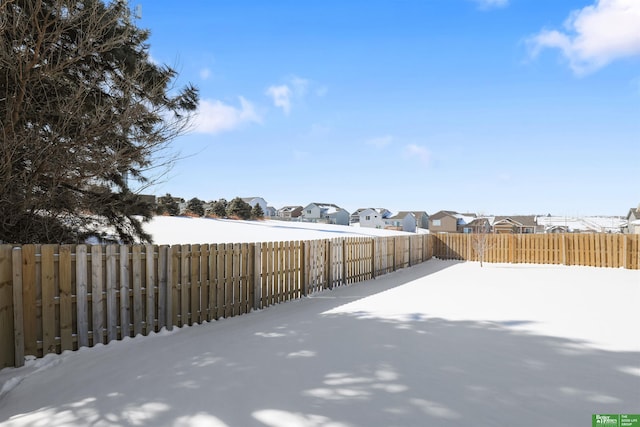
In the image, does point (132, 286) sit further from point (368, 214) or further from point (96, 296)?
point (368, 214)

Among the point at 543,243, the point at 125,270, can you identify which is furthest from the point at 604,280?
the point at 125,270

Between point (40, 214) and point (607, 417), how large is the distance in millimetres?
8283

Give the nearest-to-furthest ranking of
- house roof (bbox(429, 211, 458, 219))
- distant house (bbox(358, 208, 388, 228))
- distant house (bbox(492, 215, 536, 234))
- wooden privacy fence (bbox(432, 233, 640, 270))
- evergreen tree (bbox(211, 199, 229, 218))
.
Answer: wooden privacy fence (bbox(432, 233, 640, 270))
evergreen tree (bbox(211, 199, 229, 218))
distant house (bbox(492, 215, 536, 234))
house roof (bbox(429, 211, 458, 219))
distant house (bbox(358, 208, 388, 228))

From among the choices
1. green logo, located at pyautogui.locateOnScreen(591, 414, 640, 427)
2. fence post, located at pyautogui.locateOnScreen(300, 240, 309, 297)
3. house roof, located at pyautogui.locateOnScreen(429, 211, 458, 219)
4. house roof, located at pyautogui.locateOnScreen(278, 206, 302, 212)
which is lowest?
green logo, located at pyautogui.locateOnScreen(591, 414, 640, 427)

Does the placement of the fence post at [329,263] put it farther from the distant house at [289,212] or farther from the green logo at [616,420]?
the distant house at [289,212]

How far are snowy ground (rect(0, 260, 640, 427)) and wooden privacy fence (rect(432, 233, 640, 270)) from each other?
35.9 ft

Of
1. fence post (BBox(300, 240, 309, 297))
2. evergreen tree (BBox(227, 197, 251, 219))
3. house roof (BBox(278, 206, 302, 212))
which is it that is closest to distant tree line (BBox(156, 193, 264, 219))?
evergreen tree (BBox(227, 197, 251, 219))

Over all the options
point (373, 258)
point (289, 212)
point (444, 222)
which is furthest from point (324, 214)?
point (373, 258)

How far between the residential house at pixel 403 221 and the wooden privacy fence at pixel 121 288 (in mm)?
69579

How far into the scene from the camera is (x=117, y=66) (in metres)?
7.40

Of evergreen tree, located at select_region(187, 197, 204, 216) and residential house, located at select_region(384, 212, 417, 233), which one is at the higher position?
evergreen tree, located at select_region(187, 197, 204, 216)

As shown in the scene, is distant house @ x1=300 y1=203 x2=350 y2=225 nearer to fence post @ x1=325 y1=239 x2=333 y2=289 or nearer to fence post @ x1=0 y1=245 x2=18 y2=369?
fence post @ x1=325 y1=239 x2=333 y2=289

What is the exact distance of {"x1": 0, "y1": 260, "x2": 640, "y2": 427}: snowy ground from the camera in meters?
3.14

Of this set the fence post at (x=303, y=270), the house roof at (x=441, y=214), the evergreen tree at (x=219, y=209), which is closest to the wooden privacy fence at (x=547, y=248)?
the fence post at (x=303, y=270)
